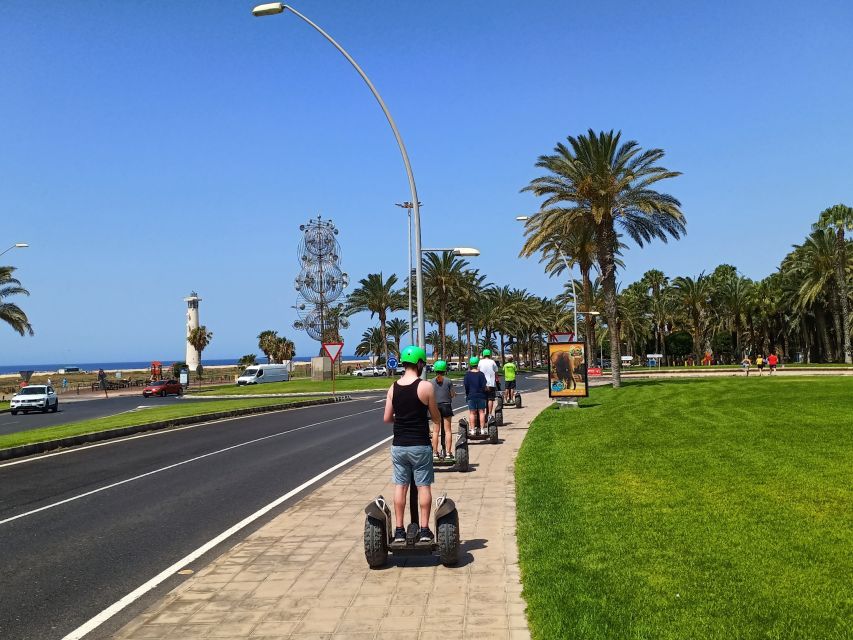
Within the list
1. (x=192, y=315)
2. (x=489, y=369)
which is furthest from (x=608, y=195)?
(x=192, y=315)

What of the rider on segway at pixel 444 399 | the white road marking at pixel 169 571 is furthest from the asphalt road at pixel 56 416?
the rider on segway at pixel 444 399

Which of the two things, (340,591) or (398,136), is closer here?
(340,591)

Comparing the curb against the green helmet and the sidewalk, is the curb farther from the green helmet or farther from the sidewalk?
the green helmet

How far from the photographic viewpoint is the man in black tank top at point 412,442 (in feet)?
21.7

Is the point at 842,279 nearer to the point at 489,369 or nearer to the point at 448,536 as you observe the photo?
the point at 489,369

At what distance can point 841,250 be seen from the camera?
200 feet

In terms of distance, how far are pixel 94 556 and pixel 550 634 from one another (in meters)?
5.25

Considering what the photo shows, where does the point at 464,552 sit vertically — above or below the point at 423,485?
below

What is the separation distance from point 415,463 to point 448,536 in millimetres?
693

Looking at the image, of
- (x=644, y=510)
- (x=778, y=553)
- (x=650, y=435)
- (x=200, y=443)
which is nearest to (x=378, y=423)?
(x=200, y=443)

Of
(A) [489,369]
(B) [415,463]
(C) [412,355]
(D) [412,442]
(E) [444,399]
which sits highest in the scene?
(C) [412,355]

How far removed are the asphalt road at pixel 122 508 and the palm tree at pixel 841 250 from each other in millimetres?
52872

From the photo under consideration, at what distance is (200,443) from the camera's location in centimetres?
1952

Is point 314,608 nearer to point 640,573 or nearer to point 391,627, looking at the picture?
point 391,627
